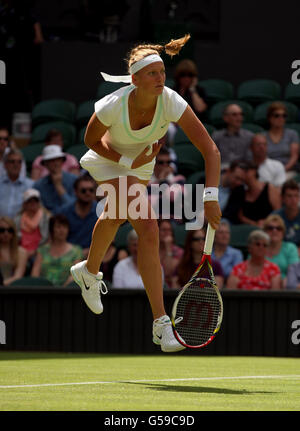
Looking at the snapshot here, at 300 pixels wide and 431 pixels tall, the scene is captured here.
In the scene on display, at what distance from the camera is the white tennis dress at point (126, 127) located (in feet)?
19.5

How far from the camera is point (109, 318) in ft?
29.8

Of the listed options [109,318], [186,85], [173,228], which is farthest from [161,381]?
[186,85]

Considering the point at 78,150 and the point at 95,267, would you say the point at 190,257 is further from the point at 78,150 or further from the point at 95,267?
the point at 78,150

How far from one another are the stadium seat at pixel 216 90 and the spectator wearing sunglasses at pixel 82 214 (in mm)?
3103

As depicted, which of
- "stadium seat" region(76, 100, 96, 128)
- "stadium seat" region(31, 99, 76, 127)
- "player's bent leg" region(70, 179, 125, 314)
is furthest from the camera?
"stadium seat" region(31, 99, 76, 127)

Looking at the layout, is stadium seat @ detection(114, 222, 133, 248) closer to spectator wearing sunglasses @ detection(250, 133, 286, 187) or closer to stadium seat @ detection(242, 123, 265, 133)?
spectator wearing sunglasses @ detection(250, 133, 286, 187)

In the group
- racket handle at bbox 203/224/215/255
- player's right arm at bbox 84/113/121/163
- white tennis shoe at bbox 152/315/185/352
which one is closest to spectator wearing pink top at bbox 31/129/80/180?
player's right arm at bbox 84/113/121/163

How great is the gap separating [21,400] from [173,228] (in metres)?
5.50

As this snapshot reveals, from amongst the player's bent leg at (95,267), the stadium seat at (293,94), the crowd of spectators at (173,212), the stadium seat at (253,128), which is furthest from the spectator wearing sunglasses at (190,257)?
the stadium seat at (293,94)

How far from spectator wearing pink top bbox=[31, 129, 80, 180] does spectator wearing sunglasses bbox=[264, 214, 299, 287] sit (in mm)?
2664

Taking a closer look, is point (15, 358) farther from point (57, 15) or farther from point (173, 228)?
point (57, 15)

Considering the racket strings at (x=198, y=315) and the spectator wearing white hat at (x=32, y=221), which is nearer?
the racket strings at (x=198, y=315)

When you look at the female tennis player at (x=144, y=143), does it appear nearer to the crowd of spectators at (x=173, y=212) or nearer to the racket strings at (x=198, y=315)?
the racket strings at (x=198, y=315)

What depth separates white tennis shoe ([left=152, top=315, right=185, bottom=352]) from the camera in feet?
19.3
